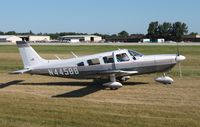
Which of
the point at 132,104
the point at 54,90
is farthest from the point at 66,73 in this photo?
the point at 132,104

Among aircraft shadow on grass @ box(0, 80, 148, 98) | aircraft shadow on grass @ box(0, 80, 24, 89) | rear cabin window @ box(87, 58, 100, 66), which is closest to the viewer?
aircraft shadow on grass @ box(0, 80, 148, 98)

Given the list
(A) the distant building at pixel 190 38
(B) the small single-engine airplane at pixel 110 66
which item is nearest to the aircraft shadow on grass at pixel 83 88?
(B) the small single-engine airplane at pixel 110 66

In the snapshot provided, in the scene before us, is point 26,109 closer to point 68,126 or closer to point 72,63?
point 68,126

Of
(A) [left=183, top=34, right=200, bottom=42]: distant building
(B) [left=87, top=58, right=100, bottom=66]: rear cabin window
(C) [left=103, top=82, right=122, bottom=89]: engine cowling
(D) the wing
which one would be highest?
(B) [left=87, top=58, right=100, bottom=66]: rear cabin window

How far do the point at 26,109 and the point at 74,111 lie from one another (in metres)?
1.57

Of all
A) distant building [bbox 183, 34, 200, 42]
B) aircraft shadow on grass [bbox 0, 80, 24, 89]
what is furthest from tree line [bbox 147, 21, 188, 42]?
aircraft shadow on grass [bbox 0, 80, 24, 89]

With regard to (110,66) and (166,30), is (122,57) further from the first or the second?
(166,30)

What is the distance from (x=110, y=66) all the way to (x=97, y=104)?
4343 mm

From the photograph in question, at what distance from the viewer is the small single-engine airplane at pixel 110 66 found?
55.0ft

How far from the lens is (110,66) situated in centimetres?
1703

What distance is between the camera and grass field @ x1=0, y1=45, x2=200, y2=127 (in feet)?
34.0

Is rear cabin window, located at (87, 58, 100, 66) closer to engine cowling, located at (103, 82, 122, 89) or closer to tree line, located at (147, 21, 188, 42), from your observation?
engine cowling, located at (103, 82, 122, 89)

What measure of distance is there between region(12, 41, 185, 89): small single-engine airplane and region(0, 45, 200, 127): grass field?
57 cm

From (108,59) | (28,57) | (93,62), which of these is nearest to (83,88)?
(93,62)
